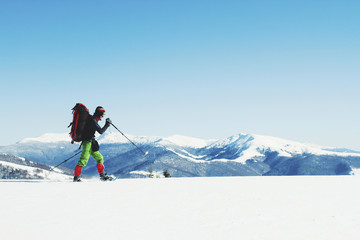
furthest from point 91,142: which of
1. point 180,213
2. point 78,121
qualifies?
point 180,213

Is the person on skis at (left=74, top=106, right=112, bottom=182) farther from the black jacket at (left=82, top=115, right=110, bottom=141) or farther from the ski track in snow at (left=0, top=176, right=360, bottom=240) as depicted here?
the ski track in snow at (left=0, top=176, right=360, bottom=240)

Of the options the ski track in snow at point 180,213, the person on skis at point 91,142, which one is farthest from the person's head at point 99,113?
the ski track in snow at point 180,213

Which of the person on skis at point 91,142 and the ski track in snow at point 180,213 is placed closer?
the ski track in snow at point 180,213

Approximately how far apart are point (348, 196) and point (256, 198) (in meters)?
2.12

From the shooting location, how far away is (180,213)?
217 inches

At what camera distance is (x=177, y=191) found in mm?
7742

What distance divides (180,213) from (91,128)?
20.3ft

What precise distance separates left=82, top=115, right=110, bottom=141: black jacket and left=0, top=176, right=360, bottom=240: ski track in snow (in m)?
2.85

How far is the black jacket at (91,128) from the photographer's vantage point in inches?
422

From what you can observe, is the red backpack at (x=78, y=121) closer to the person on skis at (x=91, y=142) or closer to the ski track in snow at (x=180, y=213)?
the person on skis at (x=91, y=142)

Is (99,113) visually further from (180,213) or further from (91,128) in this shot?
(180,213)

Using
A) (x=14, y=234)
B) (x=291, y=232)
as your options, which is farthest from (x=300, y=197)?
(x=14, y=234)

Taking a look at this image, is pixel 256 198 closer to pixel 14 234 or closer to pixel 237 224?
pixel 237 224

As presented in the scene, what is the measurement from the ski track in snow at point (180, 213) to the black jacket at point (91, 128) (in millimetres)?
2853
